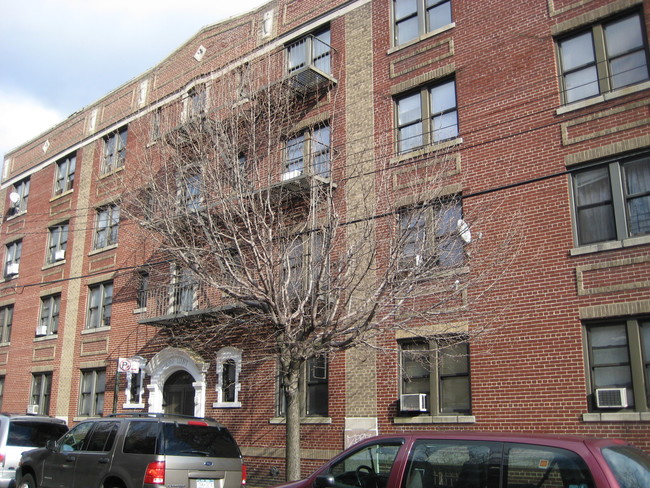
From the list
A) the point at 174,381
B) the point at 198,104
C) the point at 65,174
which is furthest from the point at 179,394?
the point at 65,174

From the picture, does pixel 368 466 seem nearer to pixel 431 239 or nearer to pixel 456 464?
pixel 456 464

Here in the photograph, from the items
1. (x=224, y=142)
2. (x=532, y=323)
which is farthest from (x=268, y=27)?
(x=532, y=323)

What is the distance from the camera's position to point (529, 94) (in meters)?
13.4

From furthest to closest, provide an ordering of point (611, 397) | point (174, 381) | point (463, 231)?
point (174, 381) → point (463, 231) → point (611, 397)

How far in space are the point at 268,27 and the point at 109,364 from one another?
11532mm

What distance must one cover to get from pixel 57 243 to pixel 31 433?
1286 cm

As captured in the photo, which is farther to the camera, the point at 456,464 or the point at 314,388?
the point at 314,388

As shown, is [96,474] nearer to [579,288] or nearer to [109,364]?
[579,288]

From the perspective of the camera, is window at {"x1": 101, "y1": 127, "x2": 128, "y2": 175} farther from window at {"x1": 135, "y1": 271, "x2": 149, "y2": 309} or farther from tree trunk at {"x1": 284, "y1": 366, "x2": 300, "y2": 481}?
tree trunk at {"x1": 284, "y1": 366, "x2": 300, "y2": 481}

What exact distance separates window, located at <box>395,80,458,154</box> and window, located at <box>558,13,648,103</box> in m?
2.58

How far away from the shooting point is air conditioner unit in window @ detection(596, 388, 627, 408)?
35.9 feet

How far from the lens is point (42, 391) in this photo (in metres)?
23.6

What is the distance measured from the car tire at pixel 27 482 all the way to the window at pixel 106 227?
11.2 metres

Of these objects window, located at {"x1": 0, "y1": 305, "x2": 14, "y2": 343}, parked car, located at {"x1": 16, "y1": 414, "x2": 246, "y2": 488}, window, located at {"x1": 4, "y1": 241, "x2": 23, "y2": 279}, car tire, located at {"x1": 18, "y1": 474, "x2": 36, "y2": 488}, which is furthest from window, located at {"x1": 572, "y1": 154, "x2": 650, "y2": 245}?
window, located at {"x1": 0, "y1": 305, "x2": 14, "y2": 343}
